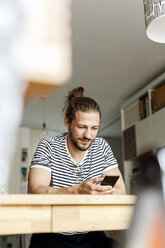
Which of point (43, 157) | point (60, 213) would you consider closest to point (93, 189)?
point (60, 213)

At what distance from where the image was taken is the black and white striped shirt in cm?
141

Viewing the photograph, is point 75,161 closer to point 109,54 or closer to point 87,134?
point 87,134

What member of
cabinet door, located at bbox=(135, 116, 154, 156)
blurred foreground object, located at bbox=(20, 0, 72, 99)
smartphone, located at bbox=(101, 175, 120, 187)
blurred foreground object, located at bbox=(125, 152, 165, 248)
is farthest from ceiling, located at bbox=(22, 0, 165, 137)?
blurred foreground object, located at bbox=(125, 152, 165, 248)

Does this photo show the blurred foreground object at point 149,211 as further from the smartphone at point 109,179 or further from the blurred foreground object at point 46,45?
the blurred foreground object at point 46,45

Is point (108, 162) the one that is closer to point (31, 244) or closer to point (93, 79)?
point (31, 244)

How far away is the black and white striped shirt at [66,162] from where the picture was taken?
1413 mm

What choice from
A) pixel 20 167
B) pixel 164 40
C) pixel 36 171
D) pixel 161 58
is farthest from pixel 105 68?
pixel 20 167

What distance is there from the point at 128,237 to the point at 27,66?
3491 millimetres

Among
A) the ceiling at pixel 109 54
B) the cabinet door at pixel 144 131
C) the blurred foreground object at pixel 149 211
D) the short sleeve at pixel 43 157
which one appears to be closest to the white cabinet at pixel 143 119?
the cabinet door at pixel 144 131

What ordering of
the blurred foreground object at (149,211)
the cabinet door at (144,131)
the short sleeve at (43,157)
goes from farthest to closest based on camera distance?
the cabinet door at (144,131), the short sleeve at (43,157), the blurred foreground object at (149,211)

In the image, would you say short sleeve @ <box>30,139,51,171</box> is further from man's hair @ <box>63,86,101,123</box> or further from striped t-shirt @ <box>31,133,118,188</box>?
man's hair @ <box>63,86,101,123</box>

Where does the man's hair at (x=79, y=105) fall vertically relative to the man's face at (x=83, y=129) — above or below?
above

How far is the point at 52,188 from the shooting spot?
1196 millimetres

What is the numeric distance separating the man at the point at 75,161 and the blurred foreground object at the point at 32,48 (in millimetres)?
1387
